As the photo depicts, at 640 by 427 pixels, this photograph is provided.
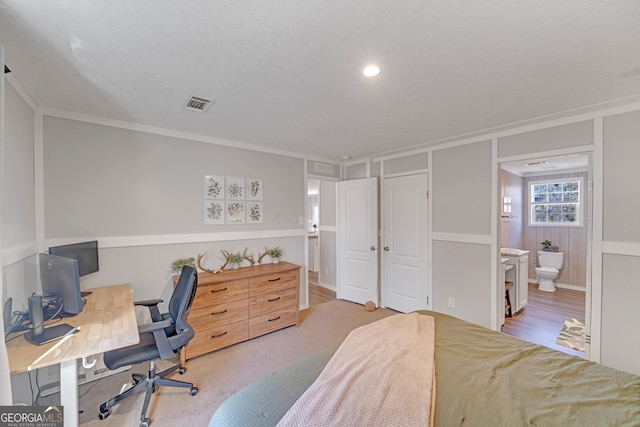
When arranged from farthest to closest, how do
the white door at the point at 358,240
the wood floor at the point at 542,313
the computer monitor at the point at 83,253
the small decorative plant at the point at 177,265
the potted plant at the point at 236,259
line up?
the white door at the point at 358,240 → the potted plant at the point at 236,259 → the wood floor at the point at 542,313 → the small decorative plant at the point at 177,265 → the computer monitor at the point at 83,253

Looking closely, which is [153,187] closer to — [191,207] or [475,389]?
[191,207]

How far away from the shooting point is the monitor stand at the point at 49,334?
1489 mm

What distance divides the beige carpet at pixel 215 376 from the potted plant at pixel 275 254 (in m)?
0.92

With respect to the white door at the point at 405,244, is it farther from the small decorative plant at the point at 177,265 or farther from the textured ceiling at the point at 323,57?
the small decorative plant at the point at 177,265

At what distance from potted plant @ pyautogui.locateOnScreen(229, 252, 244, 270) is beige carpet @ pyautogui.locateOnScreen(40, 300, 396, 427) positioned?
0.93 meters

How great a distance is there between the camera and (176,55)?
157 cm

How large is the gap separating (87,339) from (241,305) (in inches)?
61.7

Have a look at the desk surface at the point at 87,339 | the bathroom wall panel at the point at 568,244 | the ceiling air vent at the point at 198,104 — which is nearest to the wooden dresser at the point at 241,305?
the desk surface at the point at 87,339

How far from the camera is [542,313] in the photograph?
12.9 feet

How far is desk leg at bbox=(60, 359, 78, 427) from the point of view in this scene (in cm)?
141

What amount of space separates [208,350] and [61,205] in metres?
1.94

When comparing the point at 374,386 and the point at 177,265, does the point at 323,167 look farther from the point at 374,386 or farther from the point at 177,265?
the point at 374,386

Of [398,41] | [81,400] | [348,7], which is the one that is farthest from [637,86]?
[81,400]

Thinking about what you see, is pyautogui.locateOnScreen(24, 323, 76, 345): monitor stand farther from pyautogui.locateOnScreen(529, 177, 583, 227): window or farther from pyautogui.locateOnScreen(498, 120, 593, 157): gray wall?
pyautogui.locateOnScreen(529, 177, 583, 227): window
